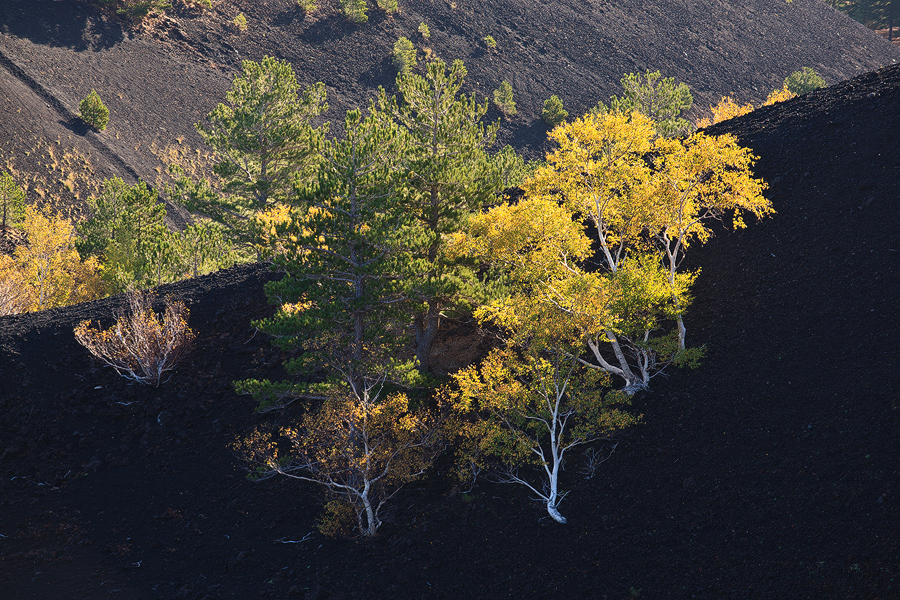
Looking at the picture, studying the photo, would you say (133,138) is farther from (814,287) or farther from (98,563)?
(814,287)

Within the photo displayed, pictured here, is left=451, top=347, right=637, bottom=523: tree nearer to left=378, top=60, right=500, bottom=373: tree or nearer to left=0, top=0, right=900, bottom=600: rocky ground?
left=0, top=0, right=900, bottom=600: rocky ground

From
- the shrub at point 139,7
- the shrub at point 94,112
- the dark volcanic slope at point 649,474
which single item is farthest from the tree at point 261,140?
the shrub at point 139,7

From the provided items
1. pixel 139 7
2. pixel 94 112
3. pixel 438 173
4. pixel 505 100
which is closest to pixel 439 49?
pixel 505 100

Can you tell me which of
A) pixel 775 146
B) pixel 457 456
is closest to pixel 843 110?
pixel 775 146

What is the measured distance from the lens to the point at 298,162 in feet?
118

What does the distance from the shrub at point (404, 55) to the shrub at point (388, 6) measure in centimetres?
851

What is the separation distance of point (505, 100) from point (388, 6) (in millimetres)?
25039

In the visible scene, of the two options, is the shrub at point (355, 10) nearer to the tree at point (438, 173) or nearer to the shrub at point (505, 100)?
the shrub at point (505, 100)

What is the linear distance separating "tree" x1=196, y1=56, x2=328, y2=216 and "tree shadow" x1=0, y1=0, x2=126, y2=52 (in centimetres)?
4347

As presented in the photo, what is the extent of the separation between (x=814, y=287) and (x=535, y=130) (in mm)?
56019

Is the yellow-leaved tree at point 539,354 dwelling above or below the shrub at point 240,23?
above

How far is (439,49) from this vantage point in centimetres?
7819

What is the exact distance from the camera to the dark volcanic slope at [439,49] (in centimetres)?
6188

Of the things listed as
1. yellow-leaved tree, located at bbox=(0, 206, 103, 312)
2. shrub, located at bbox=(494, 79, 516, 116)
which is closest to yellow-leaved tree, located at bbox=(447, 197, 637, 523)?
yellow-leaved tree, located at bbox=(0, 206, 103, 312)
